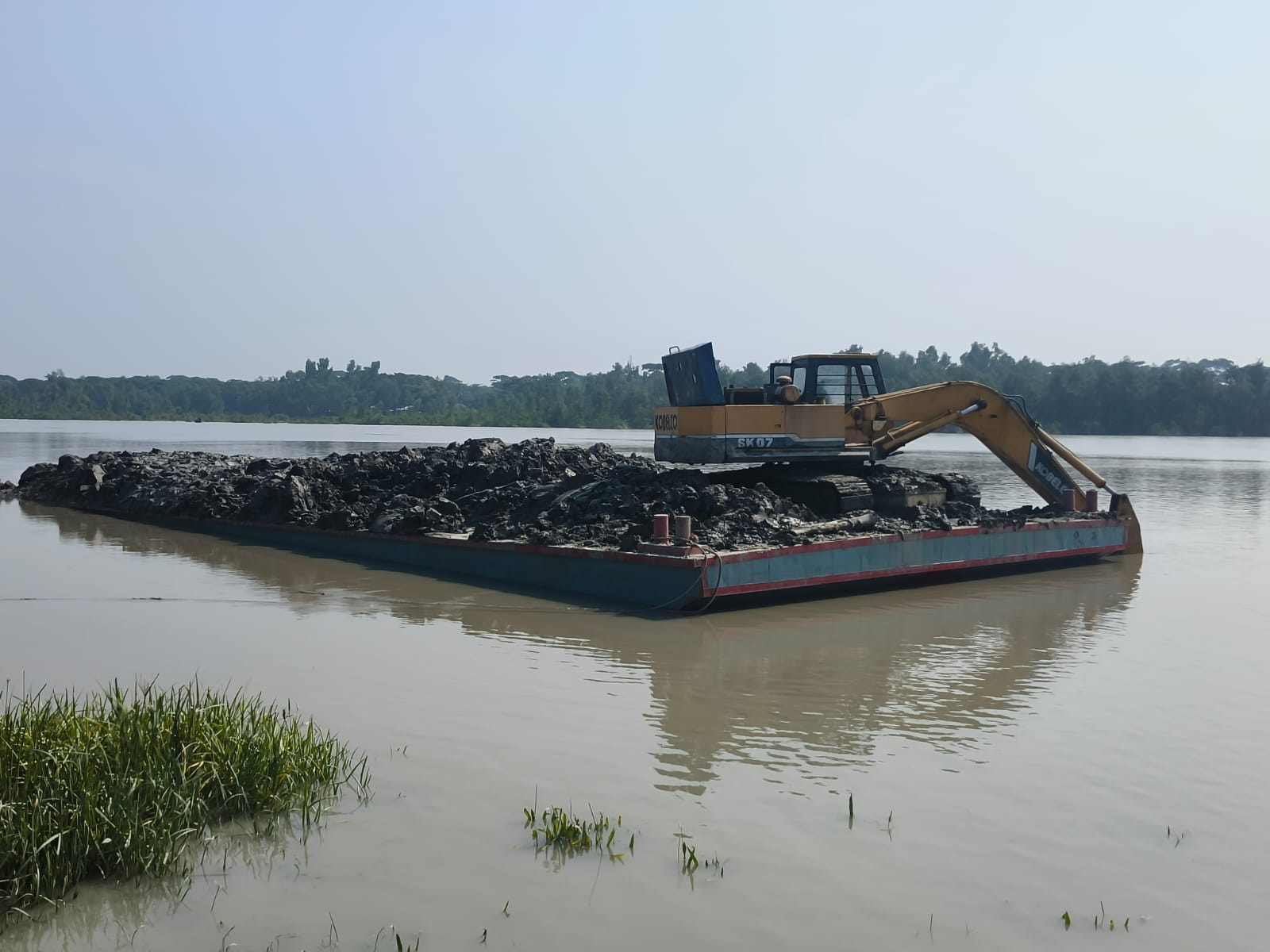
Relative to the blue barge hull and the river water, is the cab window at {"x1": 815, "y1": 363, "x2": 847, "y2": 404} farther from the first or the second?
the river water

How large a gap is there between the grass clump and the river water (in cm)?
20

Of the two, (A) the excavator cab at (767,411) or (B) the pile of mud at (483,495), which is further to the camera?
(A) the excavator cab at (767,411)

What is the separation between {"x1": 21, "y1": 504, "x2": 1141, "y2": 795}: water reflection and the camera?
891 cm

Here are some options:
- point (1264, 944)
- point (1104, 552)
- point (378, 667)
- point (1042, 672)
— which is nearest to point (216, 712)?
point (378, 667)

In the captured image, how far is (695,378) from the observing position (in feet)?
57.7

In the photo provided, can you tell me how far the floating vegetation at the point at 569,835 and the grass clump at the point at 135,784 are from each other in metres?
1.22

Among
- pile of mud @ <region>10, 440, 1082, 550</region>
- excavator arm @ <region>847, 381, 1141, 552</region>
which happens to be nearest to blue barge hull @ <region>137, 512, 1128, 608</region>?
pile of mud @ <region>10, 440, 1082, 550</region>

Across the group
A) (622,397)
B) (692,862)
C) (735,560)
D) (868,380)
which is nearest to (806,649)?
(735,560)

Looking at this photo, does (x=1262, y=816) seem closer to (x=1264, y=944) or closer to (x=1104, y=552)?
(x=1264, y=944)

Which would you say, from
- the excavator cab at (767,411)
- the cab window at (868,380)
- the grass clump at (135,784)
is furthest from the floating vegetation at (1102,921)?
the cab window at (868,380)

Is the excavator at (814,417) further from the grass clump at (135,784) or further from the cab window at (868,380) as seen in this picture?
the grass clump at (135,784)

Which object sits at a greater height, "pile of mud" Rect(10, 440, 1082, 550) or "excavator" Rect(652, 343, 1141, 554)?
"excavator" Rect(652, 343, 1141, 554)

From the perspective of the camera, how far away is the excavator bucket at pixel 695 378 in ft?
57.2

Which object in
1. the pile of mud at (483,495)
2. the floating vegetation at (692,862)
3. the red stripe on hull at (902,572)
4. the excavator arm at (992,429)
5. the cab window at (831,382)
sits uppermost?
the cab window at (831,382)
